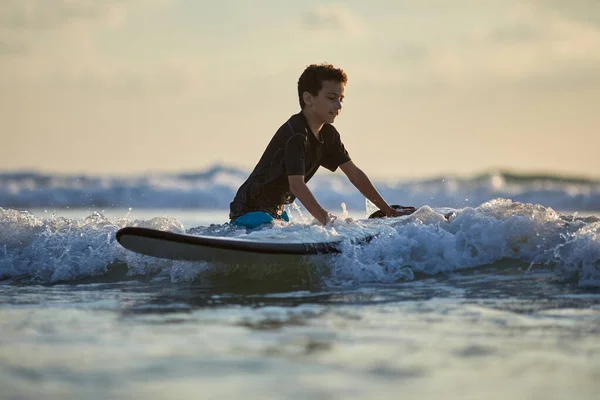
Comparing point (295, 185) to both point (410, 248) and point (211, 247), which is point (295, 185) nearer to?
point (211, 247)

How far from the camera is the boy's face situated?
6.24 m

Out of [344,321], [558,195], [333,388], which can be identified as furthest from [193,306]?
[558,195]

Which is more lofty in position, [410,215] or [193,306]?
[410,215]

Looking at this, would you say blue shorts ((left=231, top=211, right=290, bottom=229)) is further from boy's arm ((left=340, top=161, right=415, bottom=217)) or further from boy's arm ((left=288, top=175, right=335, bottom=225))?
boy's arm ((left=340, top=161, right=415, bottom=217))

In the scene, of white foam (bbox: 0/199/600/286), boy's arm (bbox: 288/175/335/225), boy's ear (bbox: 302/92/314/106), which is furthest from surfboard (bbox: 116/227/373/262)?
boy's ear (bbox: 302/92/314/106)

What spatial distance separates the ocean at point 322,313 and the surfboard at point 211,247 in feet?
0.40

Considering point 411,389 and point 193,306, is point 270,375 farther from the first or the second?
point 193,306

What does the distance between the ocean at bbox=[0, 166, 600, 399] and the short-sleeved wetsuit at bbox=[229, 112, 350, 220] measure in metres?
0.26

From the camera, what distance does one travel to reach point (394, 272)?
19.2ft

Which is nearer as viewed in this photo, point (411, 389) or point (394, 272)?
point (411, 389)

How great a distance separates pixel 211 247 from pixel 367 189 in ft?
5.73

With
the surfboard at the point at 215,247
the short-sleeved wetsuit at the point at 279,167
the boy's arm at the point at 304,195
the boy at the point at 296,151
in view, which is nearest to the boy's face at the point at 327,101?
the boy at the point at 296,151

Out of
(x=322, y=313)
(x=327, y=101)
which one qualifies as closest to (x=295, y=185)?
(x=327, y=101)

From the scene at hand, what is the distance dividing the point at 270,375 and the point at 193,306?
68.0 inches
